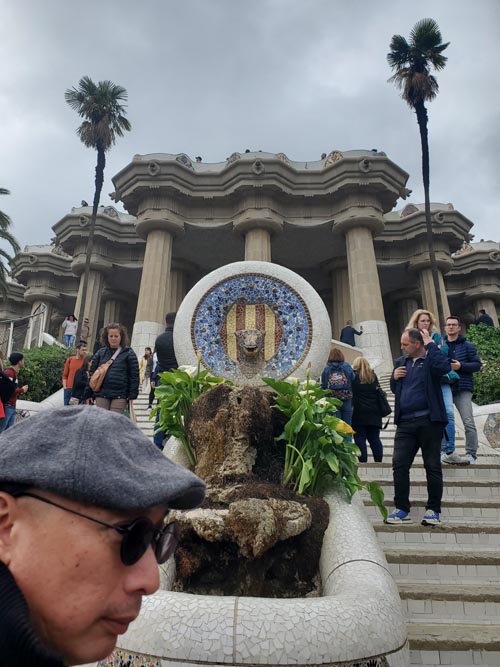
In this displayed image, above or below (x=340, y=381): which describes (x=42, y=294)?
above

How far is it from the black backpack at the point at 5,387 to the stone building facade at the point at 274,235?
12124 millimetres

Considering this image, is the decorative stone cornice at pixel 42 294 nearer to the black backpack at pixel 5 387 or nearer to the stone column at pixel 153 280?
the stone column at pixel 153 280

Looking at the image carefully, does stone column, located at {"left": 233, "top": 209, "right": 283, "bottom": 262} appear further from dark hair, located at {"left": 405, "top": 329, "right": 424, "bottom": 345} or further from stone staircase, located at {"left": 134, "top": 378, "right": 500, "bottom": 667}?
stone staircase, located at {"left": 134, "top": 378, "right": 500, "bottom": 667}

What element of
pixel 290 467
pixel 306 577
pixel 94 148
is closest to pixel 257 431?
pixel 290 467

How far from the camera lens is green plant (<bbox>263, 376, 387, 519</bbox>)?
3.76 meters

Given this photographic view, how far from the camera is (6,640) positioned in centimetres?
80

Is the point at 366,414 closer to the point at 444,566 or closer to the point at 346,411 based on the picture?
the point at 346,411

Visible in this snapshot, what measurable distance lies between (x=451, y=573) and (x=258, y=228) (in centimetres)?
1787

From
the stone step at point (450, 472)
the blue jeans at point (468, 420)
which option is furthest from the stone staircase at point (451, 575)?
the blue jeans at point (468, 420)

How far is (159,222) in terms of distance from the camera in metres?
20.8

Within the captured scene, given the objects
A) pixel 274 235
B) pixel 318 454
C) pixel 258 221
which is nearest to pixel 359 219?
pixel 274 235

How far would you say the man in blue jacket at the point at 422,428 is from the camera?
14.8ft

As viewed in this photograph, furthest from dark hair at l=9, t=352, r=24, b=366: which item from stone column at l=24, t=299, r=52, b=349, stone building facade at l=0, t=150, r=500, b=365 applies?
stone building facade at l=0, t=150, r=500, b=365

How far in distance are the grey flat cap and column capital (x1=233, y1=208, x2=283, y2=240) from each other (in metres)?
19.9
